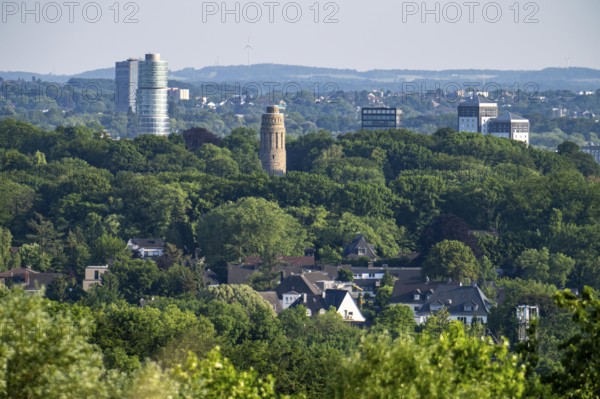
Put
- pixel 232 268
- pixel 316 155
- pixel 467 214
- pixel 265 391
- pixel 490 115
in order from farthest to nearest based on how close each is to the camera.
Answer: pixel 490 115 < pixel 316 155 < pixel 467 214 < pixel 232 268 < pixel 265 391

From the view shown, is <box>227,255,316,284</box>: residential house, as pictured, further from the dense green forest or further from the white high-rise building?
the white high-rise building

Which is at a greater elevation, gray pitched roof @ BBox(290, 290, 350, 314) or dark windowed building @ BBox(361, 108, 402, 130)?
gray pitched roof @ BBox(290, 290, 350, 314)

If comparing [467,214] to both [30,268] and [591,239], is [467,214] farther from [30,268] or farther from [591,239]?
[30,268]

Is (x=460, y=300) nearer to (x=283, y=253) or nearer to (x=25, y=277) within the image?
(x=283, y=253)

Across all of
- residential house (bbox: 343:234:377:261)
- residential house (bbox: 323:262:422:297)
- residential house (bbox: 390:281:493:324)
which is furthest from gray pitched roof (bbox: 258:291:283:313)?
residential house (bbox: 343:234:377:261)

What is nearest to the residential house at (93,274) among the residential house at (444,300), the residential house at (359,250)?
the residential house at (359,250)

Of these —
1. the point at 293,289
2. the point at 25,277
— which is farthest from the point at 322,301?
the point at 25,277

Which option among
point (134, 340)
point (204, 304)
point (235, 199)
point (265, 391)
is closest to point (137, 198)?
point (235, 199)
